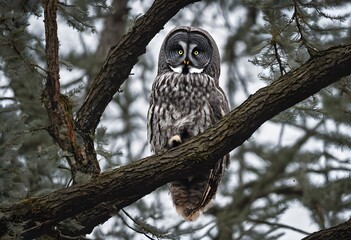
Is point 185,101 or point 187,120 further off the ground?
point 185,101

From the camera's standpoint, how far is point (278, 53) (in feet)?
14.6

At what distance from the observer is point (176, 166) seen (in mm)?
4207

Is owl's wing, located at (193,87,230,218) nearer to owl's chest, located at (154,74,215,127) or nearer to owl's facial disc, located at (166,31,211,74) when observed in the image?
owl's chest, located at (154,74,215,127)

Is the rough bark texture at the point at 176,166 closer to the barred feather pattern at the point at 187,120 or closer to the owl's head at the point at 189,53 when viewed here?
the barred feather pattern at the point at 187,120

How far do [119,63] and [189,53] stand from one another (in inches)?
37.9

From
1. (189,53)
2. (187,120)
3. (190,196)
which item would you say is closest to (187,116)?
(187,120)

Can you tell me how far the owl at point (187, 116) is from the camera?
17.1ft

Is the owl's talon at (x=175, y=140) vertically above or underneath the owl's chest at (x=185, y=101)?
underneath

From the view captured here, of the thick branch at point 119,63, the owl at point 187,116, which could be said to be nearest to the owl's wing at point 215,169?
the owl at point 187,116

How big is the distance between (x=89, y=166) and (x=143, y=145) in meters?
3.57

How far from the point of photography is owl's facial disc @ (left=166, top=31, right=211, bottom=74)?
18.6 feet

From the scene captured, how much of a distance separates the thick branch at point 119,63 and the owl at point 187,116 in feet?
1.53

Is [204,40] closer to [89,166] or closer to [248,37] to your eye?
[89,166]

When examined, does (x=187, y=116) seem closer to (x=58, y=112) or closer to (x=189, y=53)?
(x=189, y=53)
